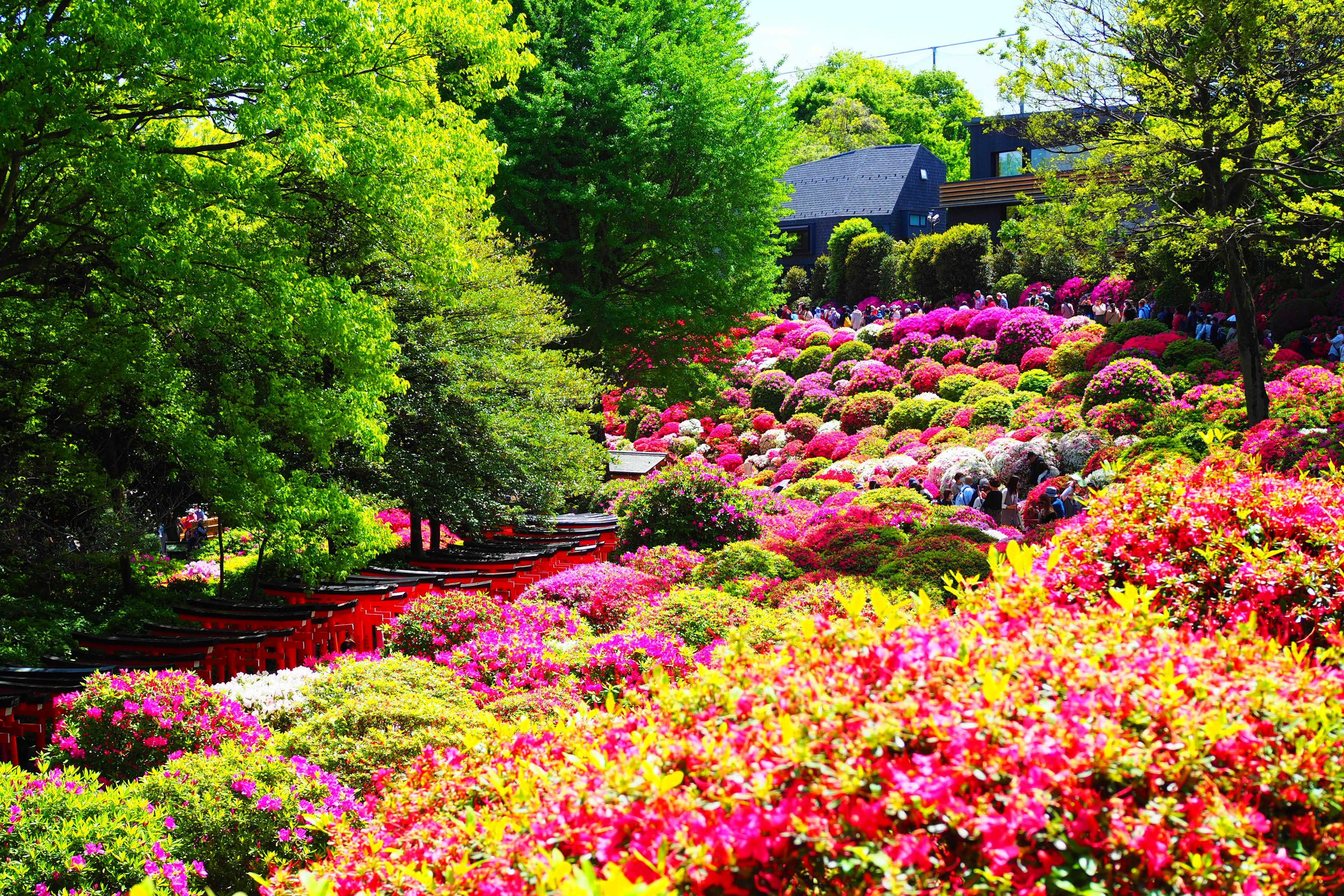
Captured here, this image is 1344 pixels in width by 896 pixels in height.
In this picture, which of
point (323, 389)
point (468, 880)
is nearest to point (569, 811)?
point (468, 880)

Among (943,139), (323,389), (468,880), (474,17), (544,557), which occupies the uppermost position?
(943,139)

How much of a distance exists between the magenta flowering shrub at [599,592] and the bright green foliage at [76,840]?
5300 mm

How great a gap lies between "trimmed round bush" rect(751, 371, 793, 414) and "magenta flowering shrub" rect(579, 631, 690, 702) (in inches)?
1023

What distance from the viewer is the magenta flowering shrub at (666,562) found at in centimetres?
1204

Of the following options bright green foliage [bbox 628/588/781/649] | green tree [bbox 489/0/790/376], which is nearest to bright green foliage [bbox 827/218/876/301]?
green tree [bbox 489/0/790/376]

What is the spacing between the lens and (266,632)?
10.2m

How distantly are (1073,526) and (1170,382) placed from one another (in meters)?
19.0

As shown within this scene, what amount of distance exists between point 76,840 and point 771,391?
3009cm

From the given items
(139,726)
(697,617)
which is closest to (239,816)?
(139,726)

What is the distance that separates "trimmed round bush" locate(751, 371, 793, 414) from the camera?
34.2m

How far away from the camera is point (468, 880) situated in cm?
265

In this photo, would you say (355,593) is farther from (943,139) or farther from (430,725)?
(943,139)

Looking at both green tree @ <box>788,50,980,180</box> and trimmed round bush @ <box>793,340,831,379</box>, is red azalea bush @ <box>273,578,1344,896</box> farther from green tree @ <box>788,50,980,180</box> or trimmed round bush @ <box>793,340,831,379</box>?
green tree @ <box>788,50,980,180</box>

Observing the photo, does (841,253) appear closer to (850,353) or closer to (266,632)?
(850,353)
